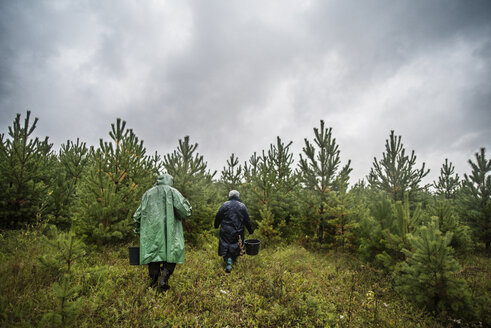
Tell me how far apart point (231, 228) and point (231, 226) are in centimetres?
6

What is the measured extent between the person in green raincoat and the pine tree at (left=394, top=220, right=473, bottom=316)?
4.69 meters

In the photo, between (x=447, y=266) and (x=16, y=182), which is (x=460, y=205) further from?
(x=16, y=182)

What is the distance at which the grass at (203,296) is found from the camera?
324cm

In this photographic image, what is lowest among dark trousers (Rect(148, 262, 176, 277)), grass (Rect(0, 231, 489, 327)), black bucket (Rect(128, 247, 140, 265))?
grass (Rect(0, 231, 489, 327))

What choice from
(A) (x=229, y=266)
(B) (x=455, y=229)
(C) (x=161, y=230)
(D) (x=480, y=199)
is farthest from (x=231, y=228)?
(D) (x=480, y=199)

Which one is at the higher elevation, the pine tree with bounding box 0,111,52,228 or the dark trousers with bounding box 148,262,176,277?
the pine tree with bounding box 0,111,52,228

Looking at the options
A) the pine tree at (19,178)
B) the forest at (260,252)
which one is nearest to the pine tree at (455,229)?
the forest at (260,252)

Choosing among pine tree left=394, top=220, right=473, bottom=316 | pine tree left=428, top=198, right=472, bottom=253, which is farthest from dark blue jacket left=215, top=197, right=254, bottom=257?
pine tree left=428, top=198, right=472, bottom=253

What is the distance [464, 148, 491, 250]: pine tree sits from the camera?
26.4 feet

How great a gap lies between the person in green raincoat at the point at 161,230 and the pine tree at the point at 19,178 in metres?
5.77

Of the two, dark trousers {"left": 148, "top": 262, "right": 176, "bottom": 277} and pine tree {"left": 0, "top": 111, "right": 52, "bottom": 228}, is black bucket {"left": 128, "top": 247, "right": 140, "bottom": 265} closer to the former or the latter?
dark trousers {"left": 148, "top": 262, "right": 176, "bottom": 277}

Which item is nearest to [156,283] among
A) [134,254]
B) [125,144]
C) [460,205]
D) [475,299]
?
[134,254]

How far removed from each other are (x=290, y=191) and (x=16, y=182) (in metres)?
10.7

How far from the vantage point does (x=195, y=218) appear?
26.5ft
